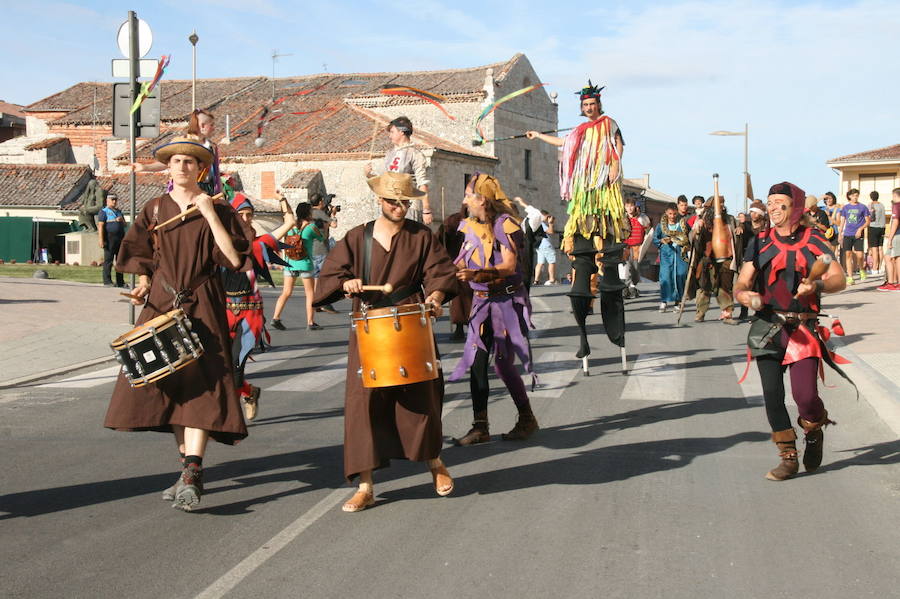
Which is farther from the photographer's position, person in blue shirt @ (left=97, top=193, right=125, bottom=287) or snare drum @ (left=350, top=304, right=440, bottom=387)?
person in blue shirt @ (left=97, top=193, right=125, bottom=287)

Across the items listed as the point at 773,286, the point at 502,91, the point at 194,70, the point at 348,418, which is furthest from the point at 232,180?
the point at 502,91

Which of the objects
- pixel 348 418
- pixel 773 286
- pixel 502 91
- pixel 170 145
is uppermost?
pixel 502 91

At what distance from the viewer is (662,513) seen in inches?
229

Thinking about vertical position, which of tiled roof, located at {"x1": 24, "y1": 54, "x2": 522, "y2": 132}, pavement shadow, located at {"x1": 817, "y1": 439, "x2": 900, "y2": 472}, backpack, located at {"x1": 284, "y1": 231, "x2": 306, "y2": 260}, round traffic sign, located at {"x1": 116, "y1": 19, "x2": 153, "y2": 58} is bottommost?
pavement shadow, located at {"x1": 817, "y1": 439, "x2": 900, "y2": 472}

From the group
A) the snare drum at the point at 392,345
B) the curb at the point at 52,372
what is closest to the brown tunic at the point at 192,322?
the snare drum at the point at 392,345

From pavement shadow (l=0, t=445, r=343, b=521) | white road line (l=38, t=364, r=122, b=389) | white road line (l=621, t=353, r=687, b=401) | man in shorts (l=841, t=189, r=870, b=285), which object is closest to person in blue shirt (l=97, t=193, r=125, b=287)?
white road line (l=38, t=364, r=122, b=389)

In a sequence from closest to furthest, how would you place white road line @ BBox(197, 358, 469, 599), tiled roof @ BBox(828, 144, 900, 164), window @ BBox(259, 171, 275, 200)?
white road line @ BBox(197, 358, 469, 599), tiled roof @ BBox(828, 144, 900, 164), window @ BBox(259, 171, 275, 200)

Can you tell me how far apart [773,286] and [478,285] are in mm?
2247

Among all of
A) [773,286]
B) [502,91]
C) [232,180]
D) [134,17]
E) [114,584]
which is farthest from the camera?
[502,91]

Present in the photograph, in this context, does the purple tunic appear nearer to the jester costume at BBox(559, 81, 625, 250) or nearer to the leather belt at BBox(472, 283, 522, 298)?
the leather belt at BBox(472, 283, 522, 298)

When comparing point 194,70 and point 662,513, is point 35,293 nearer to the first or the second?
point 662,513

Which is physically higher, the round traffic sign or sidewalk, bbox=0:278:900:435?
the round traffic sign

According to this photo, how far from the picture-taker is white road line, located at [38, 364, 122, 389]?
10.4 m

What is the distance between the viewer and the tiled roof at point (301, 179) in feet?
161
